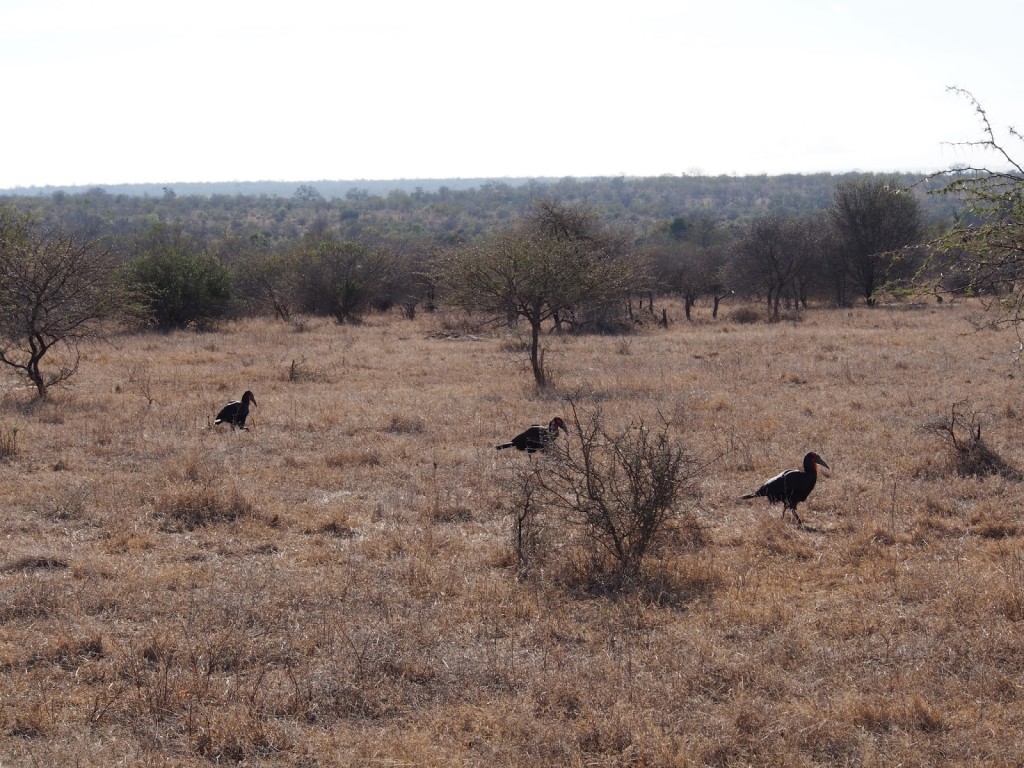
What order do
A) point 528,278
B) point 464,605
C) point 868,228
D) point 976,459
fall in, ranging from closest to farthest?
point 464,605
point 976,459
point 528,278
point 868,228

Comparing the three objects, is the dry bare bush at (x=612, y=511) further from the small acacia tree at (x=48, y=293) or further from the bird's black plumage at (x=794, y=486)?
the small acacia tree at (x=48, y=293)

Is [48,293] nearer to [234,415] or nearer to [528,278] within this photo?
[234,415]

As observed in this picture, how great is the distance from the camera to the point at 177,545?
7512 mm

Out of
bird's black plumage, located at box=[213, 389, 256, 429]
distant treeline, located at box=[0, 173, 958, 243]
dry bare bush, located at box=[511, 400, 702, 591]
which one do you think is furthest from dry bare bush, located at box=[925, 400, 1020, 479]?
distant treeline, located at box=[0, 173, 958, 243]

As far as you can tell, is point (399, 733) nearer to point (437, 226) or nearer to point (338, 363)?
point (338, 363)

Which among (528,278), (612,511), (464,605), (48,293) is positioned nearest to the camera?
(464,605)

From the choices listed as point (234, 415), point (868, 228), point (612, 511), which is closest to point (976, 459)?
point (612, 511)

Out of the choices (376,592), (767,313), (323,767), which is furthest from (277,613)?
(767,313)

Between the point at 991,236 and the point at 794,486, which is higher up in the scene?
the point at 991,236

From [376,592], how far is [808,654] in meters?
2.88

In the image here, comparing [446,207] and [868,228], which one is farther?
[446,207]

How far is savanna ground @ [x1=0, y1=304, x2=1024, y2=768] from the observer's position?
432cm

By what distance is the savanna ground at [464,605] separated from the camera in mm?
4320

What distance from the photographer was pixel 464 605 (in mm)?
6094
